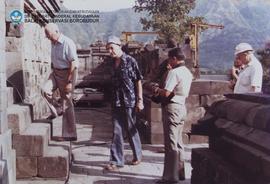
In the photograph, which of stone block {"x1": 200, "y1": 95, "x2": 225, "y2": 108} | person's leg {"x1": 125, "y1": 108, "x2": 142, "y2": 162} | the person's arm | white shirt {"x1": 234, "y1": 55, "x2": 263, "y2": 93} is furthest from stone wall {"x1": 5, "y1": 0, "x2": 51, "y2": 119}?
white shirt {"x1": 234, "y1": 55, "x2": 263, "y2": 93}

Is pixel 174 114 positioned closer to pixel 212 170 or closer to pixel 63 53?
pixel 212 170

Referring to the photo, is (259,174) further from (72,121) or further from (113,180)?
(72,121)

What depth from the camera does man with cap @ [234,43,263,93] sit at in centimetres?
649

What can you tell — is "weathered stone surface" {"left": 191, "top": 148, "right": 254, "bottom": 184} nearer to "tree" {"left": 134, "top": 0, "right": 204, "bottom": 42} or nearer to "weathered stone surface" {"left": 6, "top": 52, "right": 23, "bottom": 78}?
"weathered stone surface" {"left": 6, "top": 52, "right": 23, "bottom": 78}

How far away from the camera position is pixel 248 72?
6590 millimetres


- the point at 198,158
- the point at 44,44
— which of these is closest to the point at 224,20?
the point at 44,44

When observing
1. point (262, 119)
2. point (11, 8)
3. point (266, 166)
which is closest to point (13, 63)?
point (11, 8)

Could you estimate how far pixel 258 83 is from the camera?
6.48m

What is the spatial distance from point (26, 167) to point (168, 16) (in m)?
35.6

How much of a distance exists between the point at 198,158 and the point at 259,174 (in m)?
1.83

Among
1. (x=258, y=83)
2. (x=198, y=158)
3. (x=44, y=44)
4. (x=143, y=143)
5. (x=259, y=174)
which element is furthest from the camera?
(x=44, y=44)

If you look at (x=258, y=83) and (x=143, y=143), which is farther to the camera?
(x=143, y=143)

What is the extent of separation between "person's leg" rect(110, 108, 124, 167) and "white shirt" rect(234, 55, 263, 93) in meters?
1.84

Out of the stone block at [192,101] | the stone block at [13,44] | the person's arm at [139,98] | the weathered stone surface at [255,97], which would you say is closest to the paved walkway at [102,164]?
the person's arm at [139,98]
